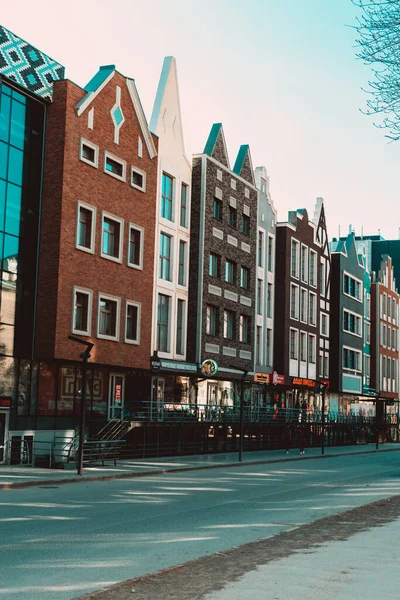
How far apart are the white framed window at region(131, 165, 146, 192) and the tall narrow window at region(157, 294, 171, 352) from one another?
17.8 ft

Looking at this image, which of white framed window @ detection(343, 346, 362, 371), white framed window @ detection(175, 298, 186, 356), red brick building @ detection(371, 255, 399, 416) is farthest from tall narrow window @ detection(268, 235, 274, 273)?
red brick building @ detection(371, 255, 399, 416)

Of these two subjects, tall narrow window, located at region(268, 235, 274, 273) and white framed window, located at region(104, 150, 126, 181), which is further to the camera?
tall narrow window, located at region(268, 235, 274, 273)

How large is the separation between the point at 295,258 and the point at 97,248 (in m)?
25.3

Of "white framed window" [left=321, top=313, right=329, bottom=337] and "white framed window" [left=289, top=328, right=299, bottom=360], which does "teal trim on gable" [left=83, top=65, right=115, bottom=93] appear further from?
"white framed window" [left=321, top=313, right=329, bottom=337]

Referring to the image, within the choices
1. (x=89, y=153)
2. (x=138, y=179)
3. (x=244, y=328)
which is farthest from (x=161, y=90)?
(x=244, y=328)

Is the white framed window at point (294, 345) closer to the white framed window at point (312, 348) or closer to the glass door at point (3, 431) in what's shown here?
the white framed window at point (312, 348)

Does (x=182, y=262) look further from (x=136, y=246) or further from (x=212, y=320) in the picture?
(x=136, y=246)

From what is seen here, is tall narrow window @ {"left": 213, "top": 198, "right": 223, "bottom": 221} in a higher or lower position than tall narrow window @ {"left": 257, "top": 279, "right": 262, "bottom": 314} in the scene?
higher

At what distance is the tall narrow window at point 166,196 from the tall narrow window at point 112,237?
15.7 ft

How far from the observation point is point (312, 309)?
59.4 meters

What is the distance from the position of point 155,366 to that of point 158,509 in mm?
20300

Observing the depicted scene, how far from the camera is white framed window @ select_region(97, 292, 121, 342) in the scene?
3344 cm

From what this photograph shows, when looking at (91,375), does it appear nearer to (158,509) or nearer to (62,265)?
(62,265)

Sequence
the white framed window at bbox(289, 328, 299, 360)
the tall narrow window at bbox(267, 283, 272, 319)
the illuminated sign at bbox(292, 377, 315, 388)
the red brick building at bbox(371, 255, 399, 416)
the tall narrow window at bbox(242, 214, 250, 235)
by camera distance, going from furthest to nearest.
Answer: the red brick building at bbox(371, 255, 399, 416) → the white framed window at bbox(289, 328, 299, 360) → the illuminated sign at bbox(292, 377, 315, 388) → the tall narrow window at bbox(267, 283, 272, 319) → the tall narrow window at bbox(242, 214, 250, 235)
